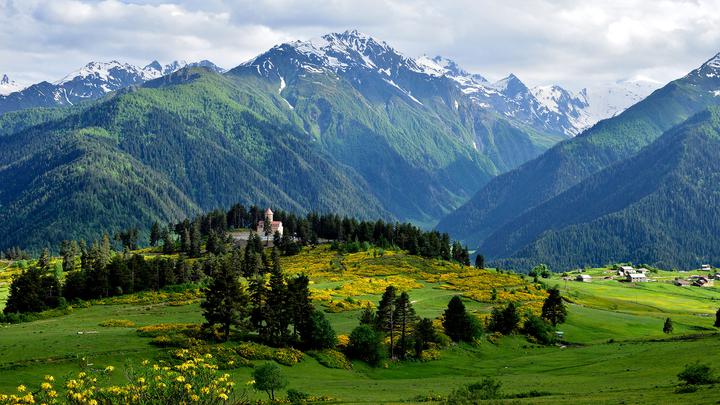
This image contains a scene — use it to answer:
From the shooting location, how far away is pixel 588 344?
11562 centimetres

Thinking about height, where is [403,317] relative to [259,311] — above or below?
below

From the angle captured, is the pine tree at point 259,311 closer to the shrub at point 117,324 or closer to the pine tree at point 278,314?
the pine tree at point 278,314

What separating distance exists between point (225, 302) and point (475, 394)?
128 feet

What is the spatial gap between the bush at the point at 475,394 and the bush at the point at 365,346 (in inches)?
1052

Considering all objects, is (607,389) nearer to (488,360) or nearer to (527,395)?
(527,395)

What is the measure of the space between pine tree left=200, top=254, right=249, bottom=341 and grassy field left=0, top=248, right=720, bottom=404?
9121 millimetres

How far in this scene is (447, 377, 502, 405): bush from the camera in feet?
191

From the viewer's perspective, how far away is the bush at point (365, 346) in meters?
91.9

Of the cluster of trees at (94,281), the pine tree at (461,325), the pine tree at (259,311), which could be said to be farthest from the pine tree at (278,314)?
the cluster of trees at (94,281)

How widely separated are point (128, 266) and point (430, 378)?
276 feet

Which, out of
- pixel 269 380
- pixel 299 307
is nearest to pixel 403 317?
pixel 299 307

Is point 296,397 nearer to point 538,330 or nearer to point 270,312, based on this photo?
point 270,312

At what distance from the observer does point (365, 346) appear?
9212 cm

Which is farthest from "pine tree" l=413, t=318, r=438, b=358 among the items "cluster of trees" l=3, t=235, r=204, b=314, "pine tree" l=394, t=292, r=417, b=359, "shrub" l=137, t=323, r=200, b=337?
"cluster of trees" l=3, t=235, r=204, b=314
